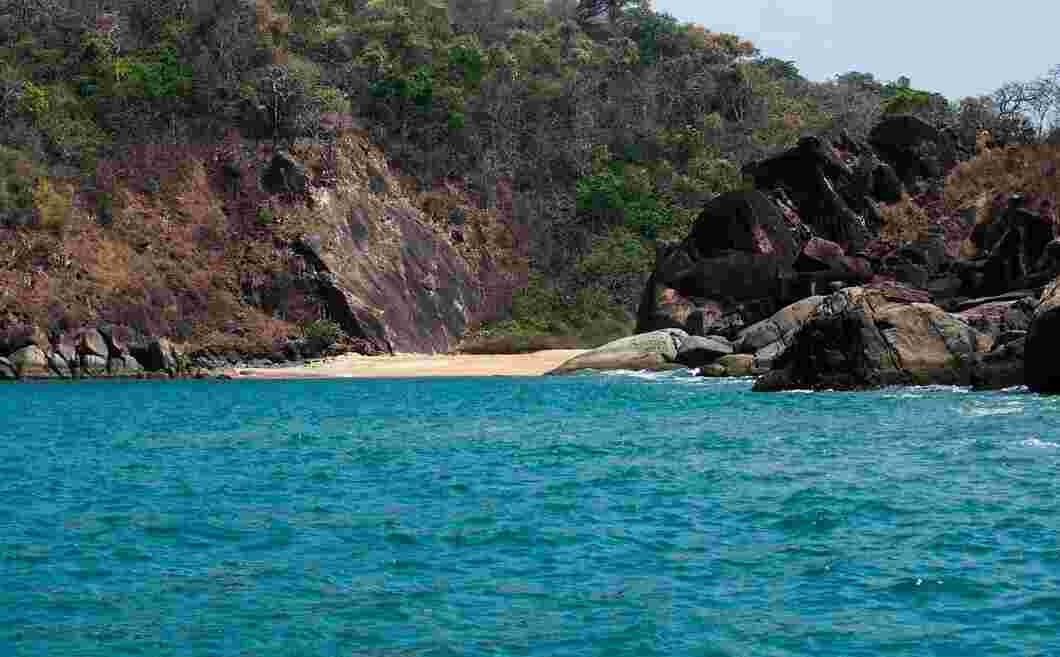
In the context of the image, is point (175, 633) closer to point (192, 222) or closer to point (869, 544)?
point (869, 544)

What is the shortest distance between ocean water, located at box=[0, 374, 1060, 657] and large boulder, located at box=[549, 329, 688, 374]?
30.8 meters

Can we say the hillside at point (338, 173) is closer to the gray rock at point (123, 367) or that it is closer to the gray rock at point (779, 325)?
the gray rock at point (123, 367)

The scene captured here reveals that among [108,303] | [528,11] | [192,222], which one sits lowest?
[108,303]

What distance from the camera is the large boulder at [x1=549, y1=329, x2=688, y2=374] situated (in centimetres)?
6681

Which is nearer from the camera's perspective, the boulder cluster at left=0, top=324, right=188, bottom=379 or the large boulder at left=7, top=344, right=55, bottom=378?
the large boulder at left=7, top=344, right=55, bottom=378

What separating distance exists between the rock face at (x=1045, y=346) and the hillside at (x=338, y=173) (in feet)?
112

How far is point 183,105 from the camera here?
85938 millimetres

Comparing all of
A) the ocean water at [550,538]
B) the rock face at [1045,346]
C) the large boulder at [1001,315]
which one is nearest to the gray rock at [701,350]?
the large boulder at [1001,315]

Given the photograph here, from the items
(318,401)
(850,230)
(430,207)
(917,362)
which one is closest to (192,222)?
(430,207)

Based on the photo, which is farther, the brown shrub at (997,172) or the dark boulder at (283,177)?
the dark boulder at (283,177)

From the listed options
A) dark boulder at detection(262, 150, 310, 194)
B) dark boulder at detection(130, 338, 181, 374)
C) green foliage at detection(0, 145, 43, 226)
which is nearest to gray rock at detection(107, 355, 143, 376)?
dark boulder at detection(130, 338, 181, 374)

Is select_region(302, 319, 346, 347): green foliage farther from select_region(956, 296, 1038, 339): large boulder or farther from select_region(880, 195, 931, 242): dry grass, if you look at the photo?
select_region(956, 296, 1038, 339): large boulder

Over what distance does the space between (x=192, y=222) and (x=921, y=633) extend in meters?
73.1

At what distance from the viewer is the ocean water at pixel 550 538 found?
514 inches
